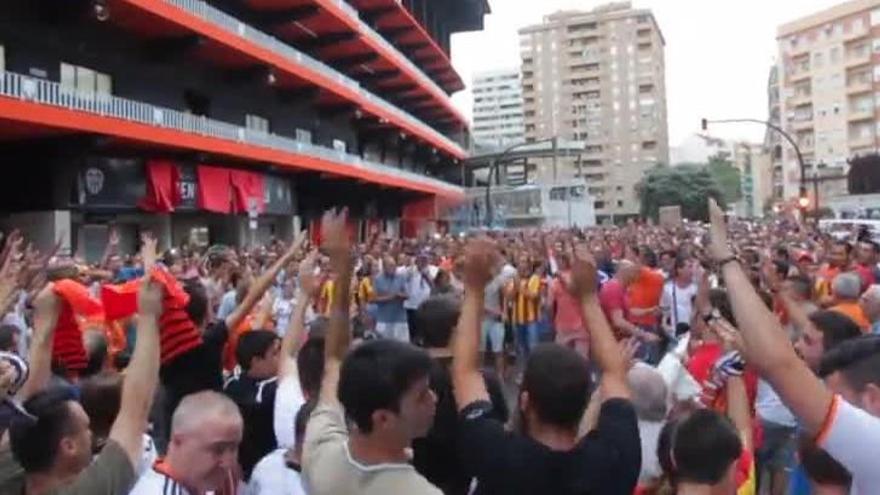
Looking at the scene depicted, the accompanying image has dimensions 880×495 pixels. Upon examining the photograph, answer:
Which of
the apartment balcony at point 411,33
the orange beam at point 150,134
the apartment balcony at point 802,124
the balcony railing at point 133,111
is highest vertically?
the apartment balcony at point 802,124

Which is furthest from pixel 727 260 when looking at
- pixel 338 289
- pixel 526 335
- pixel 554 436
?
pixel 526 335

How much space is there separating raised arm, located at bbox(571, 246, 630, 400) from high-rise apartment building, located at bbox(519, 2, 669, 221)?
135m

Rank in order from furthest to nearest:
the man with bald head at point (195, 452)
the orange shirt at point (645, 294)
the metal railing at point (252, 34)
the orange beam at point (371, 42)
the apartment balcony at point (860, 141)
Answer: the apartment balcony at point (860, 141)
the orange beam at point (371, 42)
the metal railing at point (252, 34)
the orange shirt at point (645, 294)
the man with bald head at point (195, 452)

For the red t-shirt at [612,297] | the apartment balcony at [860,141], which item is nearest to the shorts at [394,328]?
the red t-shirt at [612,297]

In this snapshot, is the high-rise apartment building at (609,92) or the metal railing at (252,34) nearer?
the metal railing at (252,34)

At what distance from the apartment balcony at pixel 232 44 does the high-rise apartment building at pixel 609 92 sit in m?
102

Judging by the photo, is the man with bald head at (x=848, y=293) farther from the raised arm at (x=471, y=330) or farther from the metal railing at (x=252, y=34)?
the metal railing at (x=252, y=34)

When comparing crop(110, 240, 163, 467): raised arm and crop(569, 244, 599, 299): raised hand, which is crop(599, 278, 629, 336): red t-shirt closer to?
crop(569, 244, 599, 299): raised hand

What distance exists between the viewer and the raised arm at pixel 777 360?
8.38 feet

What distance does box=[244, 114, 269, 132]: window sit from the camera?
33.6 meters

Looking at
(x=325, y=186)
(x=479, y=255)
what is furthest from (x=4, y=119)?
(x=325, y=186)

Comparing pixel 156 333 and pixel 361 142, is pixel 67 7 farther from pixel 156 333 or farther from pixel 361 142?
pixel 361 142

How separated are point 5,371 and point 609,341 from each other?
80.6 inches

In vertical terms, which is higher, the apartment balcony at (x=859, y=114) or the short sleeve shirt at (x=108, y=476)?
the apartment balcony at (x=859, y=114)
